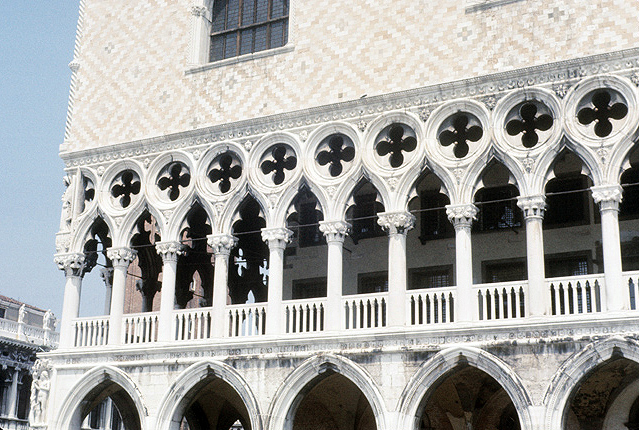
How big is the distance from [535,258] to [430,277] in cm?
389

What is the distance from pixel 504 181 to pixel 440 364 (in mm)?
4615

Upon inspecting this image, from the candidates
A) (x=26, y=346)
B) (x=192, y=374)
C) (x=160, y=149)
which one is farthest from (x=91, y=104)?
(x=26, y=346)

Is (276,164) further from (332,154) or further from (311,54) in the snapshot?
(311,54)

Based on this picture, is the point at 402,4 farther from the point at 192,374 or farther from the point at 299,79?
the point at 192,374

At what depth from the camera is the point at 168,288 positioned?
19.2m

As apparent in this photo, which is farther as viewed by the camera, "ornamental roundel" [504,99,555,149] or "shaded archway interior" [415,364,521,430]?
"shaded archway interior" [415,364,521,430]

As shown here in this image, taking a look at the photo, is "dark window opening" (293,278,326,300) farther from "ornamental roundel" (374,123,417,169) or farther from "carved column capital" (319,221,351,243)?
"ornamental roundel" (374,123,417,169)

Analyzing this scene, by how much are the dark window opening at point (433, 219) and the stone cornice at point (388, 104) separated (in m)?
2.73

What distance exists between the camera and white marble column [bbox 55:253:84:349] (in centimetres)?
2003

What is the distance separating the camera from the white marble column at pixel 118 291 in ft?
63.7

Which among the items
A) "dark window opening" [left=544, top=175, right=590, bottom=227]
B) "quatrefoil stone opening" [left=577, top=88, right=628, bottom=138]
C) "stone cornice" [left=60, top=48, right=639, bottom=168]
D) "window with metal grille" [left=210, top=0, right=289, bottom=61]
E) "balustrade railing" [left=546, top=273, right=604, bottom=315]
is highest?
"window with metal grille" [left=210, top=0, right=289, bottom=61]

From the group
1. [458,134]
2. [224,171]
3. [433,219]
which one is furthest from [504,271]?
[224,171]

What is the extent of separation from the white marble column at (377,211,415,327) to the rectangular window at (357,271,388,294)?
2.75 meters

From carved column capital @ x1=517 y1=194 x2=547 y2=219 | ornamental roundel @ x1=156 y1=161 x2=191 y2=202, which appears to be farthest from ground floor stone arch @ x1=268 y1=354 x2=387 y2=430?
ornamental roundel @ x1=156 y1=161 x2=191 y2=202
